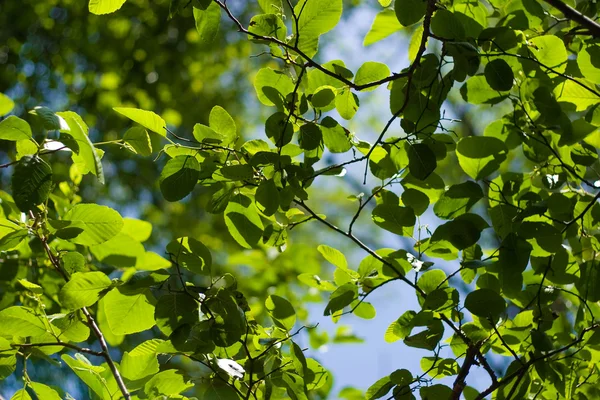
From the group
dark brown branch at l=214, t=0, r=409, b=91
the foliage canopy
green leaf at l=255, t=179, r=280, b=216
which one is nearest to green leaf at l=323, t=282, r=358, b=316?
the foliage canopy

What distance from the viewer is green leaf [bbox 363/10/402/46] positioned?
1073 millimetres

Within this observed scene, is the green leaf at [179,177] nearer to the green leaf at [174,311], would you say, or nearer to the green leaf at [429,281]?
Answer: the green leaf at [174,311]

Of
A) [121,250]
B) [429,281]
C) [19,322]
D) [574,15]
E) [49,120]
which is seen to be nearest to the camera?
[49,120]

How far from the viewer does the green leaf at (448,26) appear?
0.88 m

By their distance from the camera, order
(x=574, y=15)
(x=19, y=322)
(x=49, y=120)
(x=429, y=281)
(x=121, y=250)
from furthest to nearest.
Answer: (x=121, y=250) < (x=429, y=281) < (x=19, y=322) < (x=574, y=15) < (x=49, y=120)

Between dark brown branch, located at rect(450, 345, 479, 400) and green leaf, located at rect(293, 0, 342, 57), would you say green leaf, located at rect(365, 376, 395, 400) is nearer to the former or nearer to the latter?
dark brown branch, located at rect(450, 345, 479, 400)

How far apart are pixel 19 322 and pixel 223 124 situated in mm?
407

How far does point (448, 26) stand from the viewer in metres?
0.88

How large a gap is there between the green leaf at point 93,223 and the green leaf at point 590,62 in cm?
74

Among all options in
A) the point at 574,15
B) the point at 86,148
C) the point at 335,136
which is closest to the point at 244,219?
the point at 335,136

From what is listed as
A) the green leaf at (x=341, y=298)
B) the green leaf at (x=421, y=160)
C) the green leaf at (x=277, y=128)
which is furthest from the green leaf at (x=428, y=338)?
the green leaf at (x=277, y=128)

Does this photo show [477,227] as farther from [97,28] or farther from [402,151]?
[97,28]

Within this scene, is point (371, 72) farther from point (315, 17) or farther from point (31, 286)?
point (31, 286)

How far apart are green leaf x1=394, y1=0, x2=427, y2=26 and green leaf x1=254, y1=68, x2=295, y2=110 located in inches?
7.3
